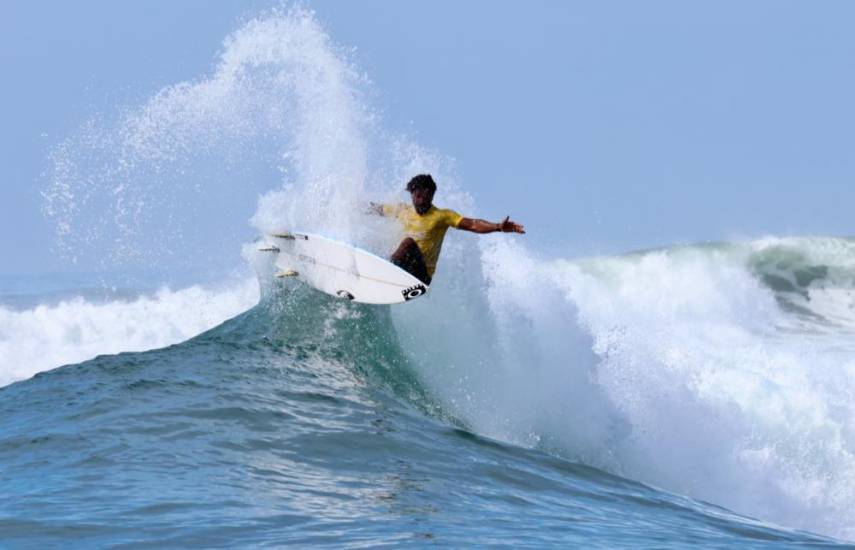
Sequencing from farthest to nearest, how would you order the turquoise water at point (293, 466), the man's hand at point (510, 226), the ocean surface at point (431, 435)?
the man's hand at point (510, 226) < the ocean surface at point (431, 435) < the turquoise water at point (293, 466)

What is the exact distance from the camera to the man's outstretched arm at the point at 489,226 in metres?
9.46

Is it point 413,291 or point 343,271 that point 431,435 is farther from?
point 343,271

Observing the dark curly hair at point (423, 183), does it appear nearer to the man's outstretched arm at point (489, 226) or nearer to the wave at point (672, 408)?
the man's outstretched arm at point (489, 226)

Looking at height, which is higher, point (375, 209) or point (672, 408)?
point (375, 209)

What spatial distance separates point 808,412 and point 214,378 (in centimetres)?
818

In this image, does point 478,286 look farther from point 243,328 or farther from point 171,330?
point 171,330

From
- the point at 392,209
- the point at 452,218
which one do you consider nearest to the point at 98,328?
the point at 392,209

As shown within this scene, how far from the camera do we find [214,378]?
9.66 m

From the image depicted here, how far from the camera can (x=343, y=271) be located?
1073cm

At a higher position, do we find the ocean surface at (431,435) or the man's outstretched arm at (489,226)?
the man's outstretched arm at (489,226)

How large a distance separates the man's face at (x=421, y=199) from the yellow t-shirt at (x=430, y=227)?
0.06 meters

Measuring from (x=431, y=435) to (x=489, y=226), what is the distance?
91.4 inches

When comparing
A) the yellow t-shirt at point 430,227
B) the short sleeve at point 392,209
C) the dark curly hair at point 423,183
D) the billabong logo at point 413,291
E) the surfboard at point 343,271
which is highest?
the dark curly hair at point 423,183

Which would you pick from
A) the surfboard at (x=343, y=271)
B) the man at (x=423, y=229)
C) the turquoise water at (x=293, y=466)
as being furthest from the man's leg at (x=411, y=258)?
the turquoise water at (x=293, y=466)
